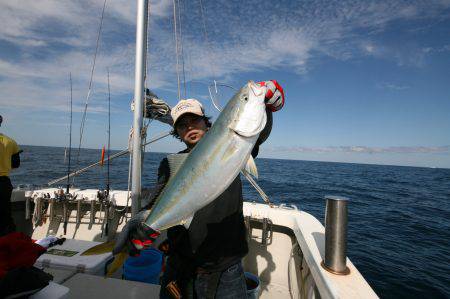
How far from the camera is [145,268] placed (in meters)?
4.29

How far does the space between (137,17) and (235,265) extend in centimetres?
436

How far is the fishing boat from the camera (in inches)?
109

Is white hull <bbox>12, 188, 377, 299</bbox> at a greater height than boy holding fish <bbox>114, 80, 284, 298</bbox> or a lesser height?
lesser

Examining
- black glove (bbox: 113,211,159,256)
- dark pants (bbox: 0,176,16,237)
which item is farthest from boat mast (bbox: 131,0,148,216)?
dark pants (bbox: 0,176,16,237)

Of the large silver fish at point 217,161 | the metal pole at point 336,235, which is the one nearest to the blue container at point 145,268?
the large silver fish at point 217,161

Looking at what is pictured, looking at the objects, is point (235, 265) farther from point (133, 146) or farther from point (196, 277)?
point (133, 146)

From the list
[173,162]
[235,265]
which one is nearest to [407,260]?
[235,265]

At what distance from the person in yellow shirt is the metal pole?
6553 mm

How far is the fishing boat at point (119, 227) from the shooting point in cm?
278

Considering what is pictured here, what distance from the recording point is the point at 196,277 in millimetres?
2502

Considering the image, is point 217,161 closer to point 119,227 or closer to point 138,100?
point 138,100

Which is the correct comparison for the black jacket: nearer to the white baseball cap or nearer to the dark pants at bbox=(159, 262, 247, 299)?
the dark pants at bbox=(159, 262, 247, 299)

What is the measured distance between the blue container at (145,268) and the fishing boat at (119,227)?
0.86 feet

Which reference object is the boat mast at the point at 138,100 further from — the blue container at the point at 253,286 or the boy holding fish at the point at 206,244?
the blue container at the point at 253,286
